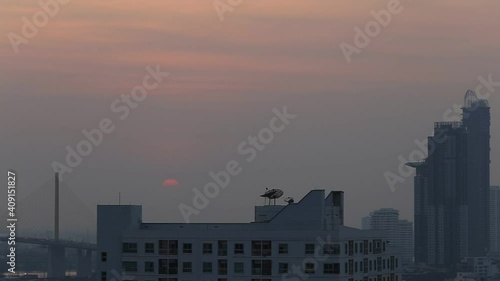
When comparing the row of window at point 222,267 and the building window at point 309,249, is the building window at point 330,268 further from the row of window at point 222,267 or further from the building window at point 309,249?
the building window at point 309,249

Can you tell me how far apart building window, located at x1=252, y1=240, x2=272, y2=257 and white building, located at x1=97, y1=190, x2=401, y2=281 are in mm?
39

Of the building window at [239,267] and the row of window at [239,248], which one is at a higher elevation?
the row of window at [239,248]

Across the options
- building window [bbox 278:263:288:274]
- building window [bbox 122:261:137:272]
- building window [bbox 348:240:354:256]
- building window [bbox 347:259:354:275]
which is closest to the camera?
building window [bbox 278:263:288:274]

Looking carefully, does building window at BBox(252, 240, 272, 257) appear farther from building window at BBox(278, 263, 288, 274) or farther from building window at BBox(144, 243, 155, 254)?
building window at BBox(144, 243, 155, 254)

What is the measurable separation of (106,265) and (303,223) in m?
8.11

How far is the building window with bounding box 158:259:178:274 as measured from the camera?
54438 millimetres

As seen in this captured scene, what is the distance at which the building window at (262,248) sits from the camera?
53.8 metres

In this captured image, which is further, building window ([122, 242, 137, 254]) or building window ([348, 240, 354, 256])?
building window ([122, 242, 137, 254])

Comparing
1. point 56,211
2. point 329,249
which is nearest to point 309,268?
point 329,249

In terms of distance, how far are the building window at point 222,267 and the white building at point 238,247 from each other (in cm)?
4

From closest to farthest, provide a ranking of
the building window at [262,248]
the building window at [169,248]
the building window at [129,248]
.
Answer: the building window at [262,248]
the building window at [169,248]
the building window at [129,248]

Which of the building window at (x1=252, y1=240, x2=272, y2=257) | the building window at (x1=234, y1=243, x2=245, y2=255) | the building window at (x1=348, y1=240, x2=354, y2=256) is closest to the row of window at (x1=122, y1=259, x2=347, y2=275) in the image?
the building window at (x1=252, y1=240, x2=272, y2=257)

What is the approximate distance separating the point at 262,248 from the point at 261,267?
743 mm

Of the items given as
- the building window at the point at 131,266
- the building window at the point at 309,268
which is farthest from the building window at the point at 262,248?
the building window at the point at 131,266
